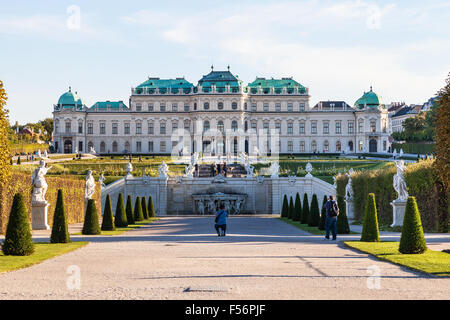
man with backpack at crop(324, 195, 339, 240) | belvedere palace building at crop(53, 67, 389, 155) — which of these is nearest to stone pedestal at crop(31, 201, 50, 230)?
man with backpack at crop(324, 195, 339, 240)

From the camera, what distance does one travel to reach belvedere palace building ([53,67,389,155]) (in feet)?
289

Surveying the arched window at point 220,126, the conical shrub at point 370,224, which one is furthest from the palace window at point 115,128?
the conical shrub at point 370,224

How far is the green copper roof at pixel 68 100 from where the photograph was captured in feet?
291

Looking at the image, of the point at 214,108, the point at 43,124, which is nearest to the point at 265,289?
the point at 214,108

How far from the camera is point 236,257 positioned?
11.5 m

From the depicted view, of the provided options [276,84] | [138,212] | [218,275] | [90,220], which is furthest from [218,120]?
[218,275]

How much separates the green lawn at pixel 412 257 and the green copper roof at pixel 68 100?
259ft

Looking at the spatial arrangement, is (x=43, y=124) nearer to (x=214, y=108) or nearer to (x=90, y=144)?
(x=90, y=144)

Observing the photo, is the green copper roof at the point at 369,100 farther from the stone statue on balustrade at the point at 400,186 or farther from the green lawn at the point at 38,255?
the green lawn at the point at 38,255

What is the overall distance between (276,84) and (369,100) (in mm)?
13731

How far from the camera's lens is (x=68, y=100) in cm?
8894

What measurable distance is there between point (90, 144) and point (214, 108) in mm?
19257

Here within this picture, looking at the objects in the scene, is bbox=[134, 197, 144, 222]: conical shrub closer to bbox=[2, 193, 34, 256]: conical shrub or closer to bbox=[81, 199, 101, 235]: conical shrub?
bbox=[81, 199, 101, 235]: conical shrub

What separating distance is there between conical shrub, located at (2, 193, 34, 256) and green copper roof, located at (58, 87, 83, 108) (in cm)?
7927
